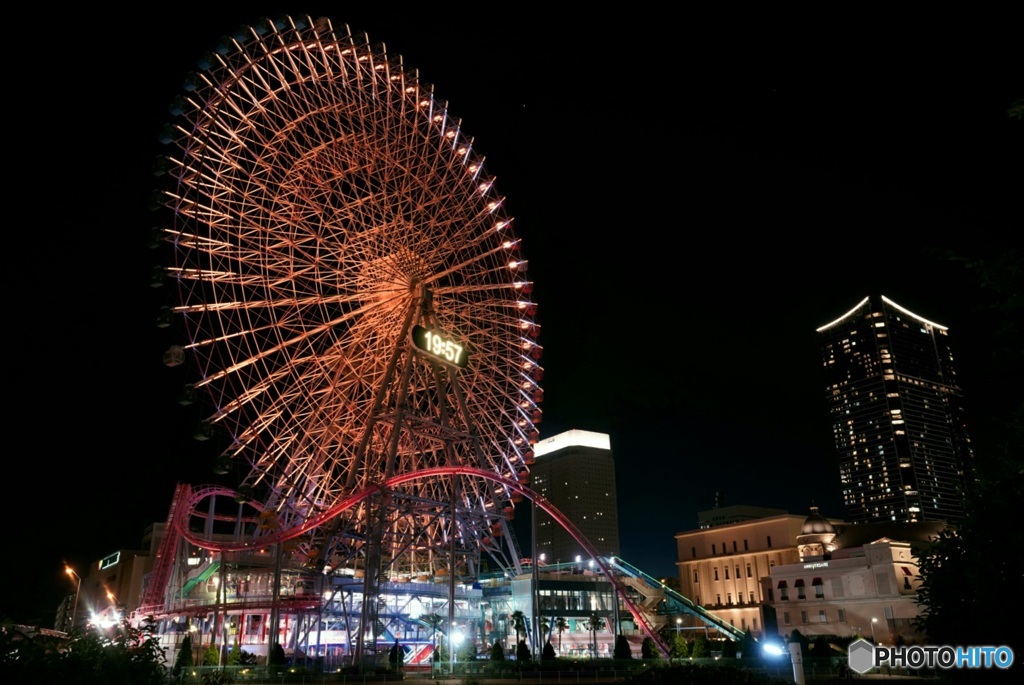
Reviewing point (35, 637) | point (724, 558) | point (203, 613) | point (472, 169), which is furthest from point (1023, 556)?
point (724, 558)

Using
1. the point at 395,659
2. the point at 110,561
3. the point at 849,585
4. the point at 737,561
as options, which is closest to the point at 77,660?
the point at 395,659

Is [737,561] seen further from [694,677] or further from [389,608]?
[694,677]

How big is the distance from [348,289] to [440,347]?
26.0ft

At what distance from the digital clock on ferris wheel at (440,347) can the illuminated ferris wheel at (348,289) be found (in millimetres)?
173

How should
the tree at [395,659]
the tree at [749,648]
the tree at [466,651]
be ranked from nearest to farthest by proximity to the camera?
the tree at [395,659] < the tree at [749,648] < the tree at [466,651]

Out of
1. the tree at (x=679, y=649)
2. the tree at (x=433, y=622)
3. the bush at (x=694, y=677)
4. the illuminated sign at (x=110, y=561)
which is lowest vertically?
the tree at (x=679, y=649)

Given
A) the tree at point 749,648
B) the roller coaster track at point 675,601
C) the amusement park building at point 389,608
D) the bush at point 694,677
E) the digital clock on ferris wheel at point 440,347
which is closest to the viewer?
the bush at point 694,677

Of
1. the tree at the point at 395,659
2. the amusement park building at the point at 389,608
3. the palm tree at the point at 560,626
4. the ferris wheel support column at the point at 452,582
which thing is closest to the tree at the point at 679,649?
the amusement park building at the point at 389,608

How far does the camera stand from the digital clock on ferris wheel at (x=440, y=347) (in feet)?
172

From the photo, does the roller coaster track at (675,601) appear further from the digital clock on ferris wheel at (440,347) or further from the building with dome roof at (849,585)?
the digital clock on ferris wheel at (440,347)

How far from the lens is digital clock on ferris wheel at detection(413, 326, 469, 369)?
52.4 meters

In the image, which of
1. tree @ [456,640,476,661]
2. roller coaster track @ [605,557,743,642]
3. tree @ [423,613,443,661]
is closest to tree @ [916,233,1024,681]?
tree @ [456,640,476,661]

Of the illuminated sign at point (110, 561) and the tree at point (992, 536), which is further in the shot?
the illuminated sign at point (110, 561)

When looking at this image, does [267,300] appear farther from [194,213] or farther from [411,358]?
[411,358]
